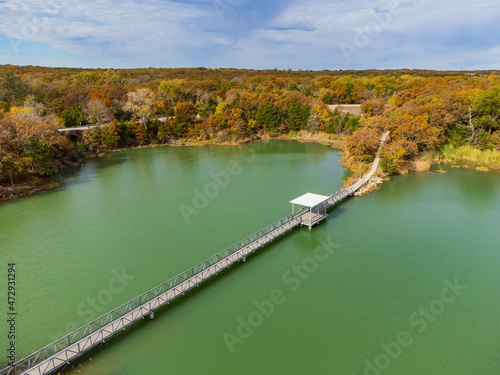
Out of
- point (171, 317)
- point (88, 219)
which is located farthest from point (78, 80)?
point (171, 317)

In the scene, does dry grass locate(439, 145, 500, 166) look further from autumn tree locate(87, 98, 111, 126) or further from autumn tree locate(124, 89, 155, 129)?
autumn tree locate(87, 98, 111, 126)

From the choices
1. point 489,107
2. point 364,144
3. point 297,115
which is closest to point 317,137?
point 297,115

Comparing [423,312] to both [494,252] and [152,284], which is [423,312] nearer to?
[494,252]

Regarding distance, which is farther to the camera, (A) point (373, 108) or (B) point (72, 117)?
(A) point (373, 108)

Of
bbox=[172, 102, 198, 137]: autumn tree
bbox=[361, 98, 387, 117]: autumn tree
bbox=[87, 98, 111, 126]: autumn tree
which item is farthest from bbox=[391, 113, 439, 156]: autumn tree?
bbox=[87, 98, 111, 126]: autumn tree

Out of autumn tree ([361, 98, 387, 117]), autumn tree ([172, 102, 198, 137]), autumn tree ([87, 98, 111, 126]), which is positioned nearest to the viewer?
autumn tree ([87, 98, 111, 126])

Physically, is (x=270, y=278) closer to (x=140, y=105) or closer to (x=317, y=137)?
(x=317, y=137)
